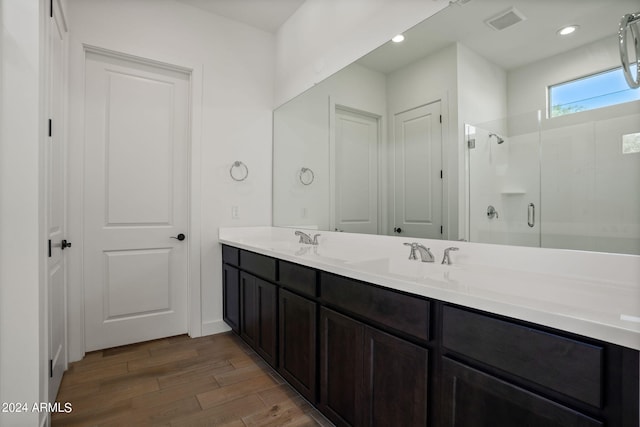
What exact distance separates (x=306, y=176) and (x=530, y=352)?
2270 mm

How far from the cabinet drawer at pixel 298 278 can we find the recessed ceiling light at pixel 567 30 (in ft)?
4.91

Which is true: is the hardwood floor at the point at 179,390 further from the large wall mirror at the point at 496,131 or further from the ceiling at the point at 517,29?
the ceiling at the point at 517,29

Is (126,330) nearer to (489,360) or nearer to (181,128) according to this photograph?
(181,128)

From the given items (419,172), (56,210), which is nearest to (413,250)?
(419,172)

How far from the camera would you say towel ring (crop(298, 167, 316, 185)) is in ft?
9.22

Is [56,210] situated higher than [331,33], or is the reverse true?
[331,33]

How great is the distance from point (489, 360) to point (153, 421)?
1.69 m

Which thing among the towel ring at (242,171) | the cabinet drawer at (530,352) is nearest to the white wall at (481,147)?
the cabinet drawer at (530,352)

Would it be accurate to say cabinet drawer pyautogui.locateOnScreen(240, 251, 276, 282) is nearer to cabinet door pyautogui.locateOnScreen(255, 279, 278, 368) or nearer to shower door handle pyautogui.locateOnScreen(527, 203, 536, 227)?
cabinet door pyautogui.locateOnScreen(255, 279, 278, 368)

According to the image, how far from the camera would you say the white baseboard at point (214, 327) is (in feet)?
9.27

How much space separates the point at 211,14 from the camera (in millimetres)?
2855

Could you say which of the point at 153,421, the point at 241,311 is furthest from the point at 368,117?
the point at 153,421

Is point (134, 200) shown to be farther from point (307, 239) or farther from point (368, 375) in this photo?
point (368, 375)

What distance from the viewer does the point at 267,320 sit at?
2072 mm
